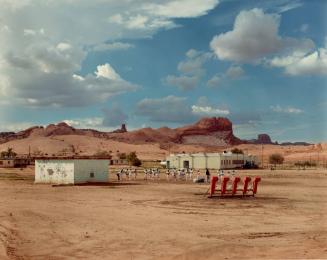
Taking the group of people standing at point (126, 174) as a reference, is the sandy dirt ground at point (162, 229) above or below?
below

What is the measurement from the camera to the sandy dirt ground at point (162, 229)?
44.1 feet

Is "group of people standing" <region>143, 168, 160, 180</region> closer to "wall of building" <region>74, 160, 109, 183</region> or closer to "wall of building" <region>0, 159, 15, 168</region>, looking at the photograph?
"wall of building" <region>74, 160, 109, 183</region>

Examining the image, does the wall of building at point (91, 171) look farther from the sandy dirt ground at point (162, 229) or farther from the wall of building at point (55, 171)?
the sandy dirt ground at point (162, 229)

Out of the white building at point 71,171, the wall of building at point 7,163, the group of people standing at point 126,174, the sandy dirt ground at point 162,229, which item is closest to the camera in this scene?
the sandy dirt ground at point 162,229

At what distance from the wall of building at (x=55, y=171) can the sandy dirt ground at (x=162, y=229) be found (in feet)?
57.6

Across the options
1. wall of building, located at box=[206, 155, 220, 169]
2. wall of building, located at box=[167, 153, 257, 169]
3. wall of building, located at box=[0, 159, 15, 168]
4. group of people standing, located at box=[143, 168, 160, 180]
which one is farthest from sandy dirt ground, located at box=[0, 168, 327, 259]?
wall of building, located at box=[167, 153, 257, 169]

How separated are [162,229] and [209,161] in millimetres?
77996

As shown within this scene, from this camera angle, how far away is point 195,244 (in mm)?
14633

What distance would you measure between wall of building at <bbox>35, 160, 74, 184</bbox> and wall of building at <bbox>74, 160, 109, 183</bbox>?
618 millimetres

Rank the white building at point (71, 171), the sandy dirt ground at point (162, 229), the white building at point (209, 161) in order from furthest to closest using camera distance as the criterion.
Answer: the white building at point (209, 161) → the white building at point (71, 171) → the sandy dirt ground at point (162, 229)

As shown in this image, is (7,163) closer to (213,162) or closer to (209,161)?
(209,161)

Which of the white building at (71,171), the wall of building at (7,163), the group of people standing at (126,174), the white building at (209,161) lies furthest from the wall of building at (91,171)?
the white building at (209,161)

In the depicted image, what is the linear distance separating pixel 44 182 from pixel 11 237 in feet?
108

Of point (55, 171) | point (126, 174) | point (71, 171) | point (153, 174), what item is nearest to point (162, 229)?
point (71, 171)
